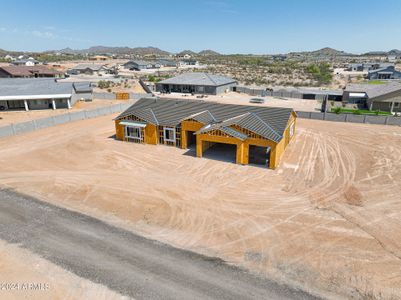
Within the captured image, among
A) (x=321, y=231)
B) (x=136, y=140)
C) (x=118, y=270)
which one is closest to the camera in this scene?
(x=118, y=270)

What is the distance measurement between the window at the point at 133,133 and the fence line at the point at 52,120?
13350mm

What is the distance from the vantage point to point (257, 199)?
19219 mm

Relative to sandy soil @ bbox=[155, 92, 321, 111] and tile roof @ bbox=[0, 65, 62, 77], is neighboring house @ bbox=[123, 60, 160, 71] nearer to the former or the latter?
tile roof @ bbox=[0, 65, 62, 77]

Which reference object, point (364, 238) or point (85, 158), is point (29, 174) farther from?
point (364, 238)

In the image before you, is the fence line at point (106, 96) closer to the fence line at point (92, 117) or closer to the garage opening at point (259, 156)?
the fence line at point (92, 117)

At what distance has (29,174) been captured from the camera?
904 inches

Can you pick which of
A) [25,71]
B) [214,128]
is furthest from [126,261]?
[25,71]

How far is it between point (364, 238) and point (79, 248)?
14.9m

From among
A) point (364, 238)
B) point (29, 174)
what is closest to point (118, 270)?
point (364, 238)

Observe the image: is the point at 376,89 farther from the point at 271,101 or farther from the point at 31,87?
the point at 31,87

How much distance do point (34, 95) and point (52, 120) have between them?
33.3ft

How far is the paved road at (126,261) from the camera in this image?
38.5 feet

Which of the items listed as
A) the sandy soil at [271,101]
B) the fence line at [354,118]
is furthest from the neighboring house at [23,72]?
the fence line at [354,118]

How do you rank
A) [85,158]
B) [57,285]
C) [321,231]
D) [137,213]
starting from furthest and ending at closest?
[85,158]
[137,213]
[321,231]
[57,285]
